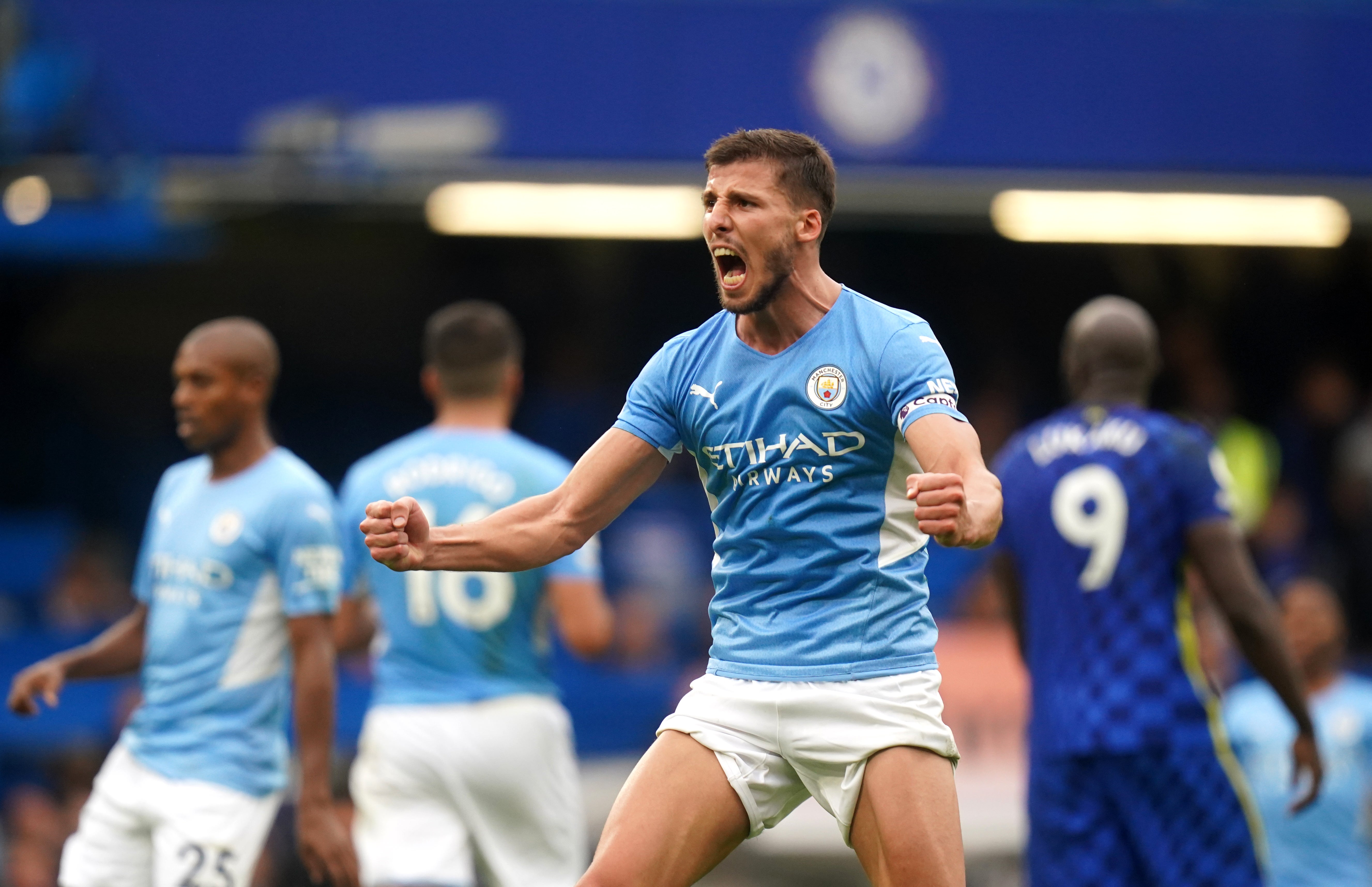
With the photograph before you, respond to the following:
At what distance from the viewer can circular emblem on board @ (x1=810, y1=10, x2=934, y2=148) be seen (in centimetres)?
1334

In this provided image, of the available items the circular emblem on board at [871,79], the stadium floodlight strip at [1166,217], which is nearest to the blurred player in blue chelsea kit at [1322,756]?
the stadium floodlight strip at [1166,217]

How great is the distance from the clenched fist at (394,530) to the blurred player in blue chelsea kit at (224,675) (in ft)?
5.59

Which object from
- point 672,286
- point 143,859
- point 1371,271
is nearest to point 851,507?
point 143,859

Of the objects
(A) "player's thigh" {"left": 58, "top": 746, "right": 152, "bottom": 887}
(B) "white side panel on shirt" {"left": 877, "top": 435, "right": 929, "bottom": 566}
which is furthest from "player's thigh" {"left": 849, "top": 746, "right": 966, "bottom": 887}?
(A) "player's thigh" {"left": 58, "top": 746, "right": 152, "bottom": 887}

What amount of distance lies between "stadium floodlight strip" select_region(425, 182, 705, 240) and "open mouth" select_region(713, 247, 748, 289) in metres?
8.09

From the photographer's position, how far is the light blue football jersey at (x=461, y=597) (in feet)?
22.2

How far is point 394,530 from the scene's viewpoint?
4406 millimetres

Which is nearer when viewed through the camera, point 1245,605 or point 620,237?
point 1245,605

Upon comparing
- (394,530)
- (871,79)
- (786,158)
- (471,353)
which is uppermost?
(871,79)

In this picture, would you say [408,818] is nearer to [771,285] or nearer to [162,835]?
[162,835]

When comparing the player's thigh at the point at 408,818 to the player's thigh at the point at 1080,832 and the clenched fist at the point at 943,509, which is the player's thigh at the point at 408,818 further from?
the clenched fist at the point at 943,509

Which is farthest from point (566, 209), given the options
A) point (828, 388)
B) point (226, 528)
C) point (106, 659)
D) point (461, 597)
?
point (828, 388)

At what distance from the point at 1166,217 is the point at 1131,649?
26.7 ft

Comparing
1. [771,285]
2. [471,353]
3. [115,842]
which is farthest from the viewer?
[471,353]
